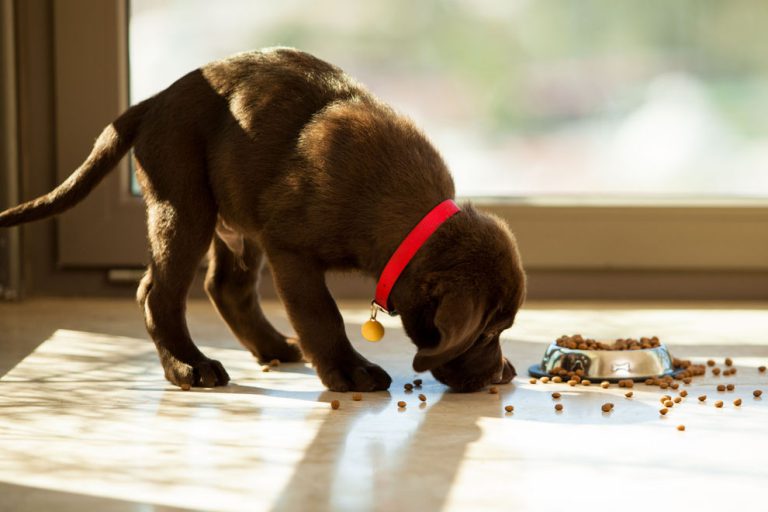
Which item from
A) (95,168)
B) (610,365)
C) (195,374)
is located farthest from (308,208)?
(610,365)

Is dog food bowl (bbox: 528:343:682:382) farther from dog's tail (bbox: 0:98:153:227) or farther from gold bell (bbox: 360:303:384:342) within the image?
dog's tail (bbox: 0:98:153:227)

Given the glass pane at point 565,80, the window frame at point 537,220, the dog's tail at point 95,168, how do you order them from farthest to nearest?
the glass pane at point 565,80
the window frame at point 537,220
the dog's tail at point 95,168

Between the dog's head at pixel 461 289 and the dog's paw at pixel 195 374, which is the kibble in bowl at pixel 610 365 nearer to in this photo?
the dog's head at pixel 461 289

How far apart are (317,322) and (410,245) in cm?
34

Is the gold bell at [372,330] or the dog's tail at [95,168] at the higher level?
the dog's tail at [95,168]

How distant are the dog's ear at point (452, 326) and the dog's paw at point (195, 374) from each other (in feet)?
2.08

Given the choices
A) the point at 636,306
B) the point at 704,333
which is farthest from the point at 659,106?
the point at 704,333

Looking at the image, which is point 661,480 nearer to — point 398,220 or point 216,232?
point 398,220

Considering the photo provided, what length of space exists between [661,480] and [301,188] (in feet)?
4.13

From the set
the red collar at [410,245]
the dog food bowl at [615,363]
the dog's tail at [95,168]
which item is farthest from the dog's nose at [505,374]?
the dog's tail at [95,168]

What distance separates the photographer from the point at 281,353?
3561mm

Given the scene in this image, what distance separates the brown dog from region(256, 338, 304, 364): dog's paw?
373mm

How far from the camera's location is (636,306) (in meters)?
5.04

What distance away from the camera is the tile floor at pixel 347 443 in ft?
6.79
